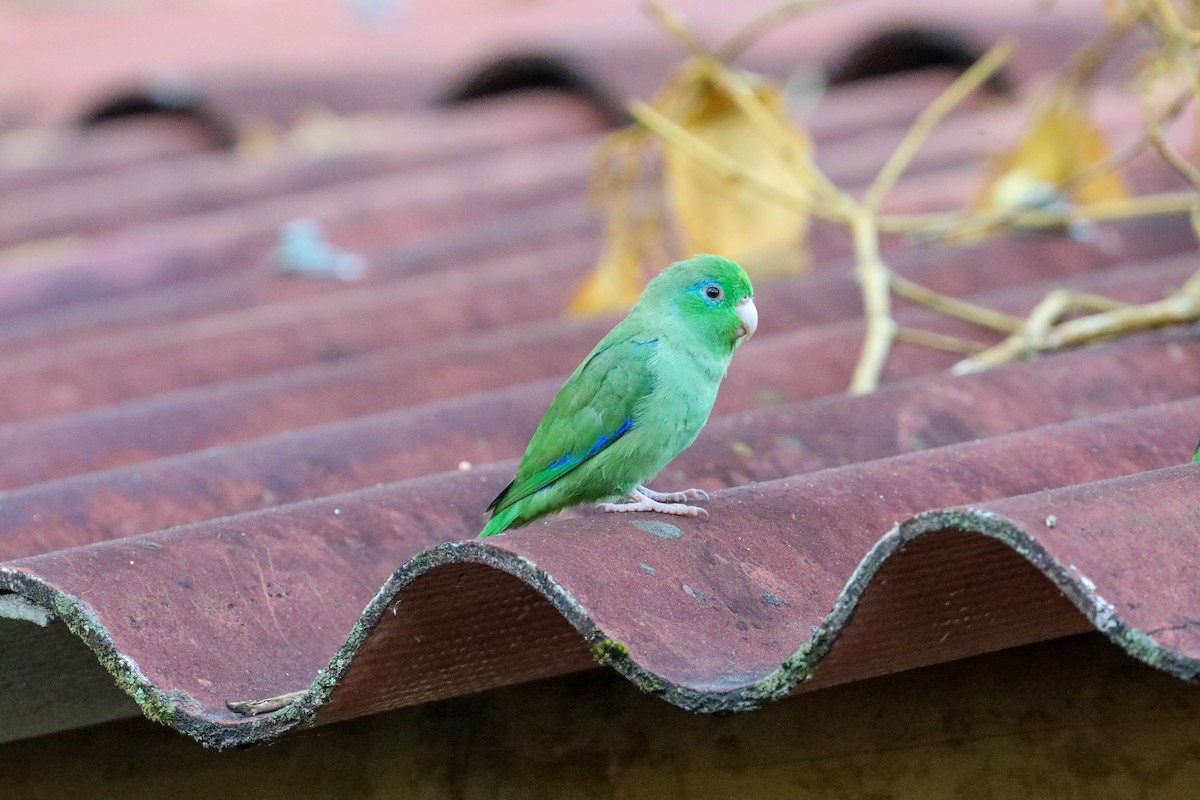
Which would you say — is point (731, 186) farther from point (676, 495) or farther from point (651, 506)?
point (651, 506)

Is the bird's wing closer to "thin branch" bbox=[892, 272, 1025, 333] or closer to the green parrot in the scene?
the green parrot

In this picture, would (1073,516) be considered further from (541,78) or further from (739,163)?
(541,78)

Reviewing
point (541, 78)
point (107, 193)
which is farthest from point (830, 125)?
point (107, 193)

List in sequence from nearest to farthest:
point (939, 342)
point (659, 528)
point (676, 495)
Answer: point (659, 528), point (676, 495), point (939, 342)

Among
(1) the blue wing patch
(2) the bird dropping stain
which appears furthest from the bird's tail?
(2) the bird dropping stain

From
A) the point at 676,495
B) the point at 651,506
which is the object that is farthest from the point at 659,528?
the point at 676,495
